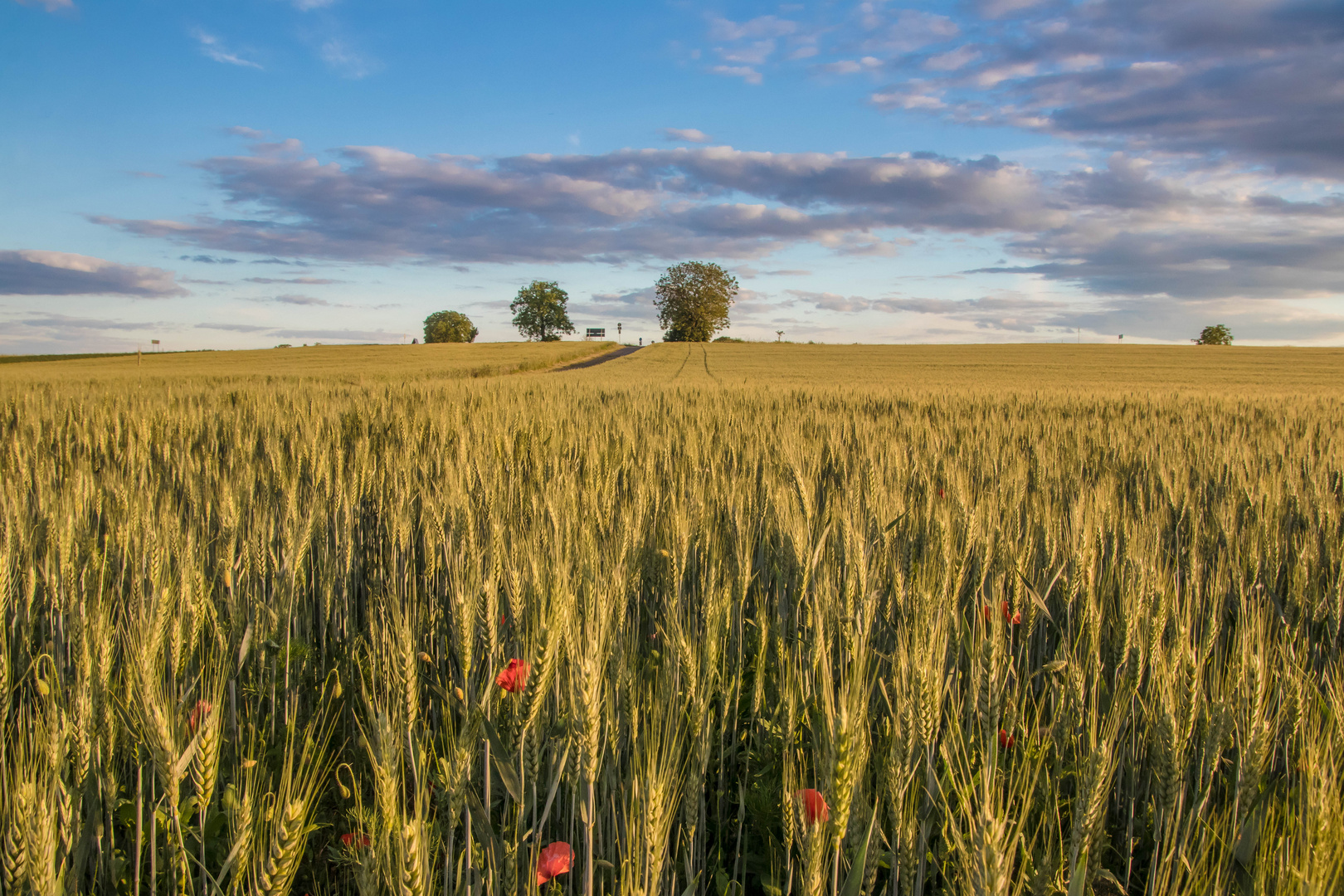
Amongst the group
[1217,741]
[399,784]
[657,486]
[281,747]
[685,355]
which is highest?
[685,355]

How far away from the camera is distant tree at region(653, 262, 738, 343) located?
7750 centimetres

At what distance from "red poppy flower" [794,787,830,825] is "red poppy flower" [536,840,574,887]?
1.21ft

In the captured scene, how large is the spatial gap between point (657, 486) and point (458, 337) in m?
100

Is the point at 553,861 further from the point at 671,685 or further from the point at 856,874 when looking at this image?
the point at 856,874

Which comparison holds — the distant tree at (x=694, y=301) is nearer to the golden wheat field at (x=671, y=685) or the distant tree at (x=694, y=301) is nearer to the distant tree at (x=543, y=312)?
the distant tree at (x=543, y=312)

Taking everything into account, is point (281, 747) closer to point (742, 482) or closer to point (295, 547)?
point (295, 547)

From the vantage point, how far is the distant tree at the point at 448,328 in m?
94.9

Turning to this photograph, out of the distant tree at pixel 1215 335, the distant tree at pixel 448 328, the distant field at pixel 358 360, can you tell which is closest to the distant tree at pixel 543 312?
the distant tree at pixel 448 328

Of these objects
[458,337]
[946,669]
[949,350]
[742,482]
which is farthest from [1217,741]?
[458,337]

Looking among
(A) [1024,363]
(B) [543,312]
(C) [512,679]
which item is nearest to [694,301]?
(B) [543,312]

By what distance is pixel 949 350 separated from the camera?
4069 centimetres

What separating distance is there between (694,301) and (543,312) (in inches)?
889

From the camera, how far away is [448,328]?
94562 mm

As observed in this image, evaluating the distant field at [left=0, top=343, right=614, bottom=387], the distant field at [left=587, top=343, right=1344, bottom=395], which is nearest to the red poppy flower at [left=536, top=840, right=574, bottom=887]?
the distant field at [left=587, top=343, right=1344, bottom=395]
